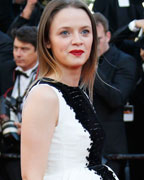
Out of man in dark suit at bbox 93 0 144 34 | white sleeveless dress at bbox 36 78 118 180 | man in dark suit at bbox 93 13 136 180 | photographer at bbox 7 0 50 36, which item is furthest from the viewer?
photographer at bbox 7 0 50 36

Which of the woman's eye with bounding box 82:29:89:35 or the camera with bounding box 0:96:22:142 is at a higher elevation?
the woman's eye with bounding box 82:29:89:35

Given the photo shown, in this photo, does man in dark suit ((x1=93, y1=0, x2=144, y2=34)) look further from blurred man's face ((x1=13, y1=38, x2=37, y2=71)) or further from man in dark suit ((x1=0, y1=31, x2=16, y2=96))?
man in dark suit ((x1=0, y1=31, x2=16, y2=96))

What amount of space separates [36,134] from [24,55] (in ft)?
8.60

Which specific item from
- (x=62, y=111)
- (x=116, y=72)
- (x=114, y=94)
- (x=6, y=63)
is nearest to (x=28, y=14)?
(x=6, y=63)

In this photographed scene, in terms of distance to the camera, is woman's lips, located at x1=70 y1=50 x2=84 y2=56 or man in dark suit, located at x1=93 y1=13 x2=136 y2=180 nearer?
woman's lips, located at x1=70 y1=50 x2=84 y2=56

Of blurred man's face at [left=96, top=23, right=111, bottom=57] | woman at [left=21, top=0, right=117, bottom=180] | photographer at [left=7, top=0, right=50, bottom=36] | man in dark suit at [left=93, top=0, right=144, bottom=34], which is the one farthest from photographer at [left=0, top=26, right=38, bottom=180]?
woman at [left=21, top=0, right=117, bottom=180]

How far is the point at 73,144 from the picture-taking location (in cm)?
167

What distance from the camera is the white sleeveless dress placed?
5.43 feet

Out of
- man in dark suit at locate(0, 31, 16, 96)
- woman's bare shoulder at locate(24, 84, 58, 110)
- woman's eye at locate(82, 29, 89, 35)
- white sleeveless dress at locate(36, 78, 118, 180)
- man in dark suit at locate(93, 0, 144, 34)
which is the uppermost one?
man in dark suit at locate(93, 0, 144, 34)

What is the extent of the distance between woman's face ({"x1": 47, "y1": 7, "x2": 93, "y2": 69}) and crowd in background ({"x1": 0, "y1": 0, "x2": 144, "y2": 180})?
167cm

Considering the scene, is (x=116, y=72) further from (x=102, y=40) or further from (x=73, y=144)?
(x=73, y=144)

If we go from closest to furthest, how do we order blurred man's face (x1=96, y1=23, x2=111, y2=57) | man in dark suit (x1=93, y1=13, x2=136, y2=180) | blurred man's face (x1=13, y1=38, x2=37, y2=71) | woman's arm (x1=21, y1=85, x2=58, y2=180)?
1. woman's arm (x1=21, y1=85, x2=58, y2=180)
2. man in dark suit (x1=93, y1=13, x2=136, y2=180)
3. blurred man's face (x1=96, y1=23, x2=111, y2=57)
4. blurred man's face (x1=13, y1=38, x2=37, y2=71)

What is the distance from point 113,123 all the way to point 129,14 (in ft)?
4.88

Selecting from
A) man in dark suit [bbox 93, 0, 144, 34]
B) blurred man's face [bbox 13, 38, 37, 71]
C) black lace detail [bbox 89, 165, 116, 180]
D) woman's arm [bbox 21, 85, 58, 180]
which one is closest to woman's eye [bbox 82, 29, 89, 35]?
woman's arm [bbox 21, 85, 58, 180]
